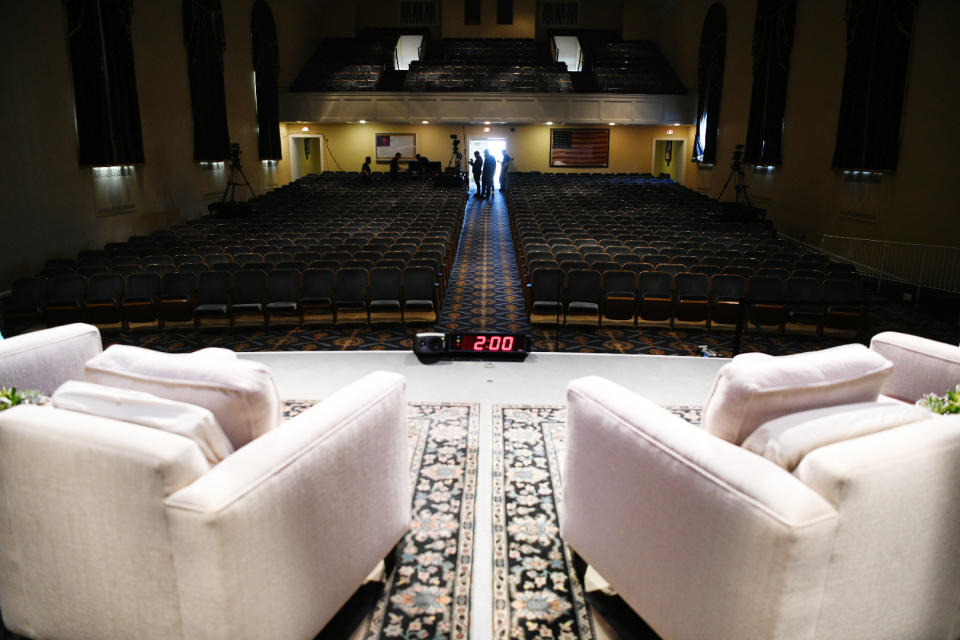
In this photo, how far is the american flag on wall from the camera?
23.3 meters

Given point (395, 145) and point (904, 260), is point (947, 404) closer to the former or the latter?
point (904, 260)

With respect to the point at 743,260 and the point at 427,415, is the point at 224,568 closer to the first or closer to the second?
the point at 427,415

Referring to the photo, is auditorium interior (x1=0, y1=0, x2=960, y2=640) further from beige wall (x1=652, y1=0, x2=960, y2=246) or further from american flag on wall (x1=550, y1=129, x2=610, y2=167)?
american flag on wall (x1=550, y1=129, x2=610, y2=167)

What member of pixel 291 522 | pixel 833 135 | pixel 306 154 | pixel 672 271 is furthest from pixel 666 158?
pixel 291 522

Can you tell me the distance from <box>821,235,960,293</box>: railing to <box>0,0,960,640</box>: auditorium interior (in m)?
0.04

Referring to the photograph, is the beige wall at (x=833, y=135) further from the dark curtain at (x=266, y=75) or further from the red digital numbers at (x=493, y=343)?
the dark curtain at (x=266, y=75)

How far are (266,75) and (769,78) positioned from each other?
1363 centimetres

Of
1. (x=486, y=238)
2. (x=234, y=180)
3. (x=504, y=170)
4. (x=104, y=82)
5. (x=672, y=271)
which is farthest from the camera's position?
(x=504, y=170)

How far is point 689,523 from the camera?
167 cm

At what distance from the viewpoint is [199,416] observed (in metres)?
1.69

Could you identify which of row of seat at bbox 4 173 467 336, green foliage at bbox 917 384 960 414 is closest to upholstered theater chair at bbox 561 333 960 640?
green foliage at bbox 917 384 960 414

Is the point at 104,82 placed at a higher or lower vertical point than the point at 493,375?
higher

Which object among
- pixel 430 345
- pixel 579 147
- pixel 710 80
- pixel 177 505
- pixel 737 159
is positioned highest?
pixel 710 80

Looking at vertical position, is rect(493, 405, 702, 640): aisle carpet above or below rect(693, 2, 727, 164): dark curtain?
below
